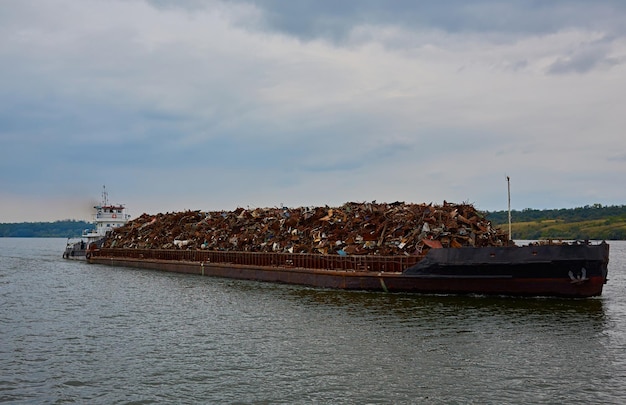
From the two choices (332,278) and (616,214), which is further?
(616,214)

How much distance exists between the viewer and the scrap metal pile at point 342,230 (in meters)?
32.1

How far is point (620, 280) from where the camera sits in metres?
41.2

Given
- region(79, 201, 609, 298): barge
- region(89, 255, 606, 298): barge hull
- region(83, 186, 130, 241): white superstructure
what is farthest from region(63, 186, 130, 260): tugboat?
region(89, 255, 606, 298): barge hull

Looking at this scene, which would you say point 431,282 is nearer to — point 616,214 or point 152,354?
point 152,354

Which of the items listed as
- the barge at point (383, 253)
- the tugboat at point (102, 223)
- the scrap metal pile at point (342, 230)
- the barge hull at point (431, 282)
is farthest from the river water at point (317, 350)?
the tugboat at point (102, 223)

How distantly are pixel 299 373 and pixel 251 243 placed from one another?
104ft

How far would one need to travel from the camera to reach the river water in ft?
42.0

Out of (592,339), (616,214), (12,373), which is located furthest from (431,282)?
(616,214)

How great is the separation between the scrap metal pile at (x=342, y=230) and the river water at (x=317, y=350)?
514cm

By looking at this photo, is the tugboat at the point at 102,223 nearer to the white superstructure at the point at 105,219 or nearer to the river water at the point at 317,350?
the white superstructure at the point at 105,219

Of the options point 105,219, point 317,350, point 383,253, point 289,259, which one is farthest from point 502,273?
point 105,219

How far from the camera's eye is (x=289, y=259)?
→ 38.9 metres

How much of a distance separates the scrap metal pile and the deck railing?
0.90 metres

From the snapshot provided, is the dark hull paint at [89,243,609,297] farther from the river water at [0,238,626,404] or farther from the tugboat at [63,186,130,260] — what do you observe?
the tugboat at [63,186,130,260]
